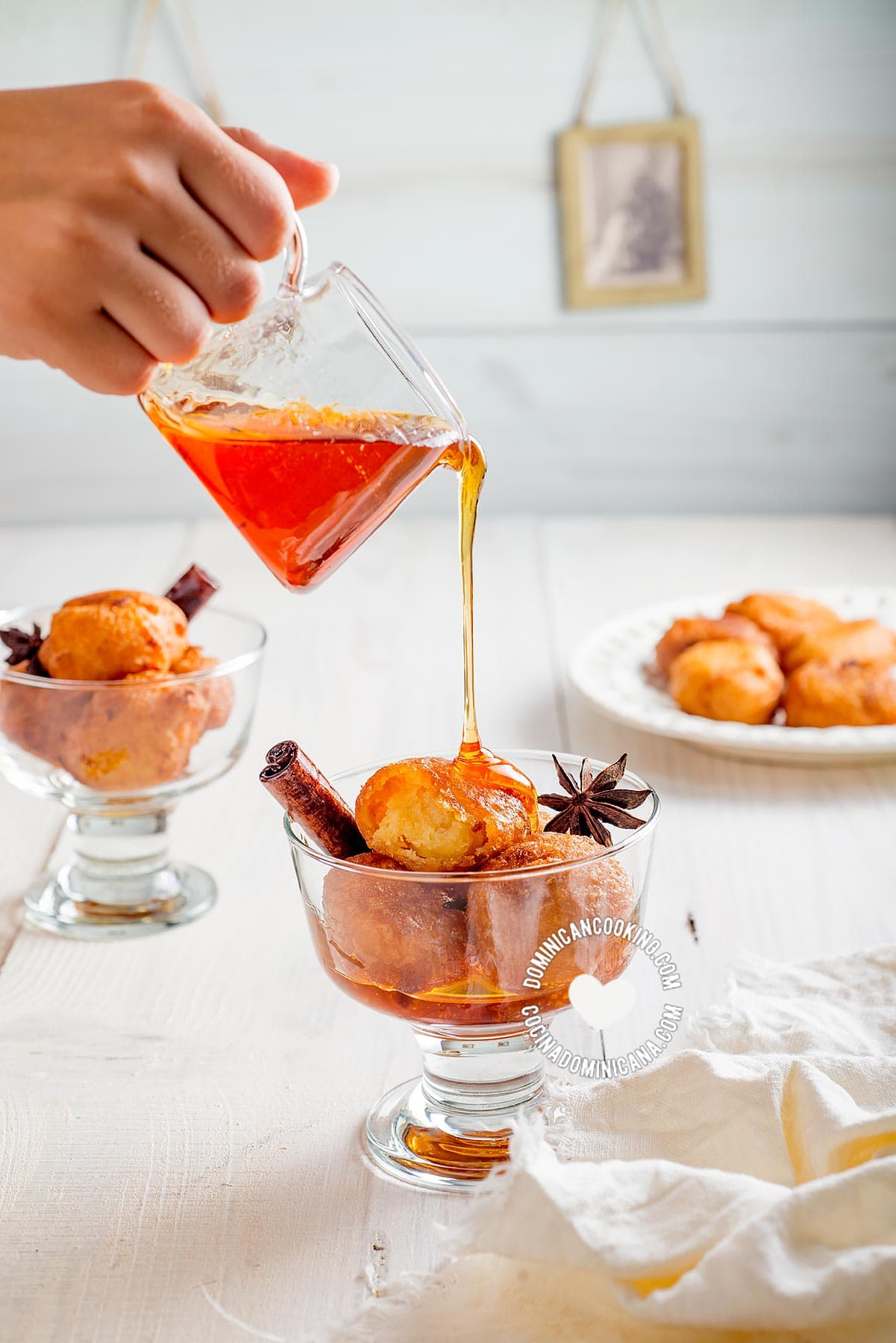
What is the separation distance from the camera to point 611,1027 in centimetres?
81

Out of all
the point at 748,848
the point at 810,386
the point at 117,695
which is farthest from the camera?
the point at 810,386

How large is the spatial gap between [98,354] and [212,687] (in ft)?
1.01

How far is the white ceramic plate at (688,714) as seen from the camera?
46.8 inches

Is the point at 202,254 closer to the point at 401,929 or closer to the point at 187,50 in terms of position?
the point at 401,929

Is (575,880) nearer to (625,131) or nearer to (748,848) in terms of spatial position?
(748,848)

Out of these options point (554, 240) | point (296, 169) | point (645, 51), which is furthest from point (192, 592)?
point (645, 51)

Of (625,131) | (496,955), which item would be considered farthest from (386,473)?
(625,131)

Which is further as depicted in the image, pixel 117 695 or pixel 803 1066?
pixel 117 695

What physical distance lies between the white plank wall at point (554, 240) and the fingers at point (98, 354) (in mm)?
1597

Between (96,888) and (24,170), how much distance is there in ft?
1.62

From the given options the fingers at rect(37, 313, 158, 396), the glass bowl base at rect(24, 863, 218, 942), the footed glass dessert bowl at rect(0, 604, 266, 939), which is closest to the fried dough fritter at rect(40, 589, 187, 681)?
the footed glass dessert bowl at rect(0, 604, 266, 939)

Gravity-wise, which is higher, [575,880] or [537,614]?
[575,880]

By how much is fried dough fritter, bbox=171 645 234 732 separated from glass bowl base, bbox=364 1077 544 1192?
345 mm

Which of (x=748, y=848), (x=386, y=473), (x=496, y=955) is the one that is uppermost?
(x=386, y=473)
